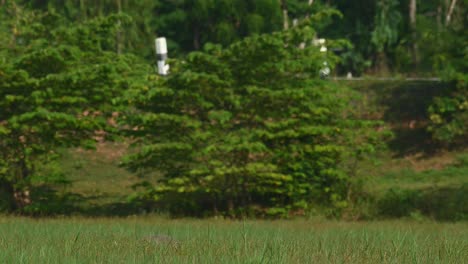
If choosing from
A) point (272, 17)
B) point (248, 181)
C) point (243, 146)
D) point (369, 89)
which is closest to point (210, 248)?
point (243, 146)

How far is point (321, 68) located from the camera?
24.8 metres

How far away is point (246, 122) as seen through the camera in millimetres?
25062

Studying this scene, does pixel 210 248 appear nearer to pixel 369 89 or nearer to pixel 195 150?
pixel 195 150

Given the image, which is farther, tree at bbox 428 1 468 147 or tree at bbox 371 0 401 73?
tree at bbox 371 0 401 73

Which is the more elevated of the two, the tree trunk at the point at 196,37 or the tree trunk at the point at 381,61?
the tree trunk at the point at 196,37

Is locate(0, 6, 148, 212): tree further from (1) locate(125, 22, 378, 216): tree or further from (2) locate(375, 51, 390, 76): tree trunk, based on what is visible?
(2) locate(375, 51, 390, 76): tree trunk

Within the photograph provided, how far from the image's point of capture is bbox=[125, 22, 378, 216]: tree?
23875mm

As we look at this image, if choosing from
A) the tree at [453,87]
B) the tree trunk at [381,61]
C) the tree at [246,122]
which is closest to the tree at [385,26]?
the tree trunk at [381,61]

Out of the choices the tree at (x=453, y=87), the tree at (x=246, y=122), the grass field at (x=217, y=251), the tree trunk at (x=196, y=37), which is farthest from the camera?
the tree trunk at (x=196, y=37)

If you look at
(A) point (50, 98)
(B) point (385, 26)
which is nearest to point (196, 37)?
(B) point (385, 26)

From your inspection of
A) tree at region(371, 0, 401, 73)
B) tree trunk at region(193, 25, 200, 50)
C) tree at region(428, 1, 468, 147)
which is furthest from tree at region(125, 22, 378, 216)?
tree trunk at region(193, 25, 200, 50)

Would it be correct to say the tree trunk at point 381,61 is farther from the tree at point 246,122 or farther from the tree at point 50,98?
the tree at point 50,98

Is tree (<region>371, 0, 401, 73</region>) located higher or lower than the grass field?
higher

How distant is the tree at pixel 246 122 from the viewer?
23875 mm
